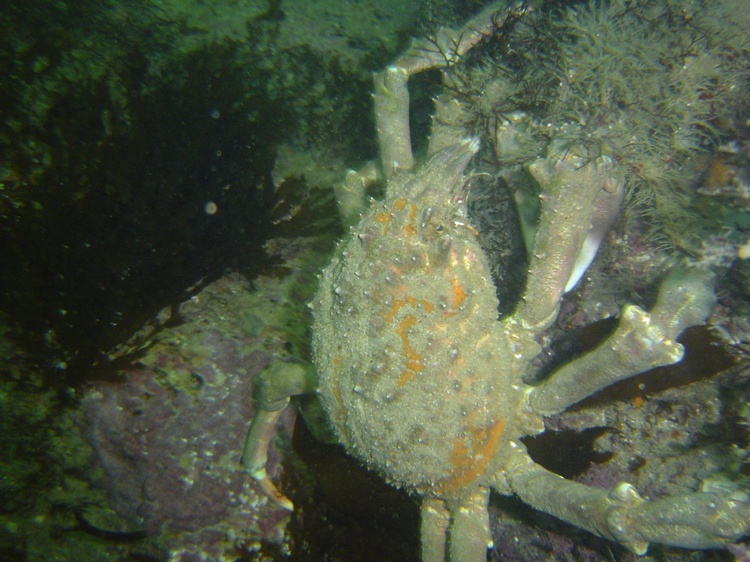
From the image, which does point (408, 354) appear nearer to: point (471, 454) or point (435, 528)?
point (471, 454)

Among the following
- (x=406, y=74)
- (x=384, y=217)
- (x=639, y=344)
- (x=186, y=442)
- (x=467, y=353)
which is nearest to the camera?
(x=384, y=217)

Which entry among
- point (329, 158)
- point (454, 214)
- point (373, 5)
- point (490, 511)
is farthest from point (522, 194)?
point (373, 5)

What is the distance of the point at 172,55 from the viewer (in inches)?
171

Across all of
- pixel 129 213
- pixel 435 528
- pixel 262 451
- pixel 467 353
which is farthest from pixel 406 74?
pixel 435 528

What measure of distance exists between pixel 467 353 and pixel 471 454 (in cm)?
71

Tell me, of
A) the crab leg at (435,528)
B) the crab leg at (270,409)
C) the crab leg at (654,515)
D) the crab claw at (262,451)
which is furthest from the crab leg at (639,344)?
the crab claw at (262,451)

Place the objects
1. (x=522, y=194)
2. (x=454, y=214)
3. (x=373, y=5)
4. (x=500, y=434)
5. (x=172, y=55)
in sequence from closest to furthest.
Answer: (x=454, y=214)
(x=500, y=434)
(x=522, y=194)
(x=172, y=55)
(x=373, y=5)

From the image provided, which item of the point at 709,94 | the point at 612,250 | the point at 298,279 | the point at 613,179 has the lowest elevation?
the point at 298,279

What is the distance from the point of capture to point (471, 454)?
2590 mm

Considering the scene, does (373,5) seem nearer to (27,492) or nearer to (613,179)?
(613,179)

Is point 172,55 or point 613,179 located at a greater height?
point 613,179

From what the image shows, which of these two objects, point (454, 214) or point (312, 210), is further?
point (312, 210)

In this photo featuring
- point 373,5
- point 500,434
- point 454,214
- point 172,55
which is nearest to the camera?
point 454,214

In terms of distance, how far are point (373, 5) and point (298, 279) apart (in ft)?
14.4
